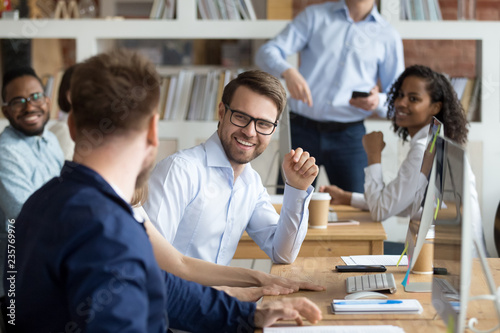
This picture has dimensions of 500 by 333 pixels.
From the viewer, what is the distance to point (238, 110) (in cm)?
206

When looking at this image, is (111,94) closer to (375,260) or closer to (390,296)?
(390,296)

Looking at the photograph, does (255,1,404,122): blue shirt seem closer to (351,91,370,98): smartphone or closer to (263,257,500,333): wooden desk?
(351,91,370,98): smartphone

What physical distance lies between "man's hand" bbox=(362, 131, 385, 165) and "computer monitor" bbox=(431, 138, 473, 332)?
1.46 meters

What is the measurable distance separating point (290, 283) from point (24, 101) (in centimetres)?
203

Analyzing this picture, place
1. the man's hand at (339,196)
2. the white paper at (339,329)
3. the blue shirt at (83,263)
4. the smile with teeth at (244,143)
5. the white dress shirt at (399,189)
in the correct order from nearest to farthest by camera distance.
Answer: the blue shirt at (83,263) → the white paper at (339,329) → the smile with teeth at (244,143) → the white dress shirt at (399,189) → the man's hand at (339,196)

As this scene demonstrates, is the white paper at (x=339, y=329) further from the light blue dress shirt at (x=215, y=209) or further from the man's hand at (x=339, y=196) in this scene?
the man's hand at (x=339, y=196)

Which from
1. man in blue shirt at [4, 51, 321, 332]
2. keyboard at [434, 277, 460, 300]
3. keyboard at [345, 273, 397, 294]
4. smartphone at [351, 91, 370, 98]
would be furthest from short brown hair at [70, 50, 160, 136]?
smartphone at [351, 91, 370, 98]

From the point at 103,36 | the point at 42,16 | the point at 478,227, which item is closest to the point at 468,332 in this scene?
the point at 478,227

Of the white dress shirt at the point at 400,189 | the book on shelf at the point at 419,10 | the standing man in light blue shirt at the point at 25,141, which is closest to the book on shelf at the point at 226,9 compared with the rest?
the book on shelf at the point at 419,10

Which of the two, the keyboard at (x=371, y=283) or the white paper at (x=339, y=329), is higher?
the white paper at (x=339, y=329)

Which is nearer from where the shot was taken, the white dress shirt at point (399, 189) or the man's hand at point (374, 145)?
the white dress shirt at point (399, 189)

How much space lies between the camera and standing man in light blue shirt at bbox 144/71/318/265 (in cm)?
192

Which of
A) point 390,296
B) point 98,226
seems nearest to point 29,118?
point 390,296

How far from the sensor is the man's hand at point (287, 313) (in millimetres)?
1262
